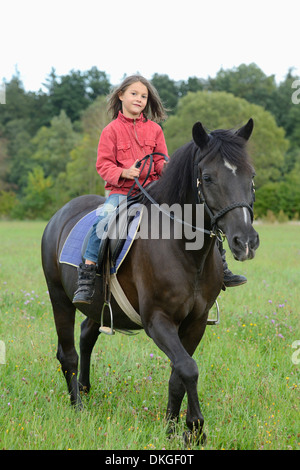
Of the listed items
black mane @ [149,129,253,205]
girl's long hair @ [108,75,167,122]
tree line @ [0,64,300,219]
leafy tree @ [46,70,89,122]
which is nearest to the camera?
black mane @ [149,129,253,205]

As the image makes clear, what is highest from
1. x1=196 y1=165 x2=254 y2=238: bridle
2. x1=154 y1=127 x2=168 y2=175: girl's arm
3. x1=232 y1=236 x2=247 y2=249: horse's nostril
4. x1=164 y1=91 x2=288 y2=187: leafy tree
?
x1=164 y1=91 x2=288 y2=187: leafy tree

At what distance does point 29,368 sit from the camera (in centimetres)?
579

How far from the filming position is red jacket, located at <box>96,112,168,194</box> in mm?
4742

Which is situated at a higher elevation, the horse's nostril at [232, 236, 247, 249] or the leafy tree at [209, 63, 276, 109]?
the leafy tree at [209, 63, 276, 109]

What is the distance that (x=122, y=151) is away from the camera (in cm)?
480

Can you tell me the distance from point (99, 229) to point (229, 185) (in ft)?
5.21

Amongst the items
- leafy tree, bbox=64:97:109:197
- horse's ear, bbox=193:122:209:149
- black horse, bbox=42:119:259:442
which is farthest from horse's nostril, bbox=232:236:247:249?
leafy tree, bbox=64:97:109:197

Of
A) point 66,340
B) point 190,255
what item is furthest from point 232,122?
point 190,255

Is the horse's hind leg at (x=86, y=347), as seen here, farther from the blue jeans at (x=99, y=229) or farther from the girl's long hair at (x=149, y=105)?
the girl's long hair at (x=149, y=105)

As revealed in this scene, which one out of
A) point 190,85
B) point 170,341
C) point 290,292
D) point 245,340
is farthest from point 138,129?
point 190,85

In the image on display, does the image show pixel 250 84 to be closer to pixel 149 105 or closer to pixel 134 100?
pixel 149 105

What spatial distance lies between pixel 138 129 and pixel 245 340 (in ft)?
11.2

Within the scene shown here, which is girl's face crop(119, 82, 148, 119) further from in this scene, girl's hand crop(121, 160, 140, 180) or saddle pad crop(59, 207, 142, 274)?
saddle pad crop(59, 207, 142, 274)

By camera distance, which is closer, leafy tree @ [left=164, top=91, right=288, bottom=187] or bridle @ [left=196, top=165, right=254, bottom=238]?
bridle @ [left=196, top=165, right=254, bottom=238]
